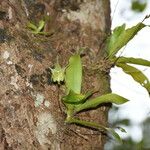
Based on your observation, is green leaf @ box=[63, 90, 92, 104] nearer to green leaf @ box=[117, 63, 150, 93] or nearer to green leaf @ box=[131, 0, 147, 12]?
green leaf @ box=[117, 63, 150, 93]

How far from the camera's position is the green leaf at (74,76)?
160 cm

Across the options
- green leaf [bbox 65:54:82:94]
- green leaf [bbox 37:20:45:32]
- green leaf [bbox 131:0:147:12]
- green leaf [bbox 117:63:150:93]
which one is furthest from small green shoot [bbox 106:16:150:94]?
green leaf [bbox 131:0:147:12]

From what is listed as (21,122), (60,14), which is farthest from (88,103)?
(60,14)

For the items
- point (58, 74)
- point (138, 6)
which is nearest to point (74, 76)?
point (58, 74)

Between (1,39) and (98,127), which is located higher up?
(1,39)

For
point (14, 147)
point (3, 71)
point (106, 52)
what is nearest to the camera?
point (14, 147)

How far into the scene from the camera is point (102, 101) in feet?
5.23

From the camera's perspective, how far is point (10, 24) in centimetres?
161

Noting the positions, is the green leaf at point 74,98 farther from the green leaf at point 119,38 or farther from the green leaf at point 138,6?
the green leaf at point 138,6

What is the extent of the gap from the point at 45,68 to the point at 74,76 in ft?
0.48

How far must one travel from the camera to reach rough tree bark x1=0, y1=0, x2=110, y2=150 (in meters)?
1.37

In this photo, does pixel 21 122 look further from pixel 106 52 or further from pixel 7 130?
pixel 106 52

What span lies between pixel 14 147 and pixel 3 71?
13.6 inches

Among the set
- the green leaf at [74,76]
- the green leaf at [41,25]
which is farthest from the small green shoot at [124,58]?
the green leaf at [41,25]
